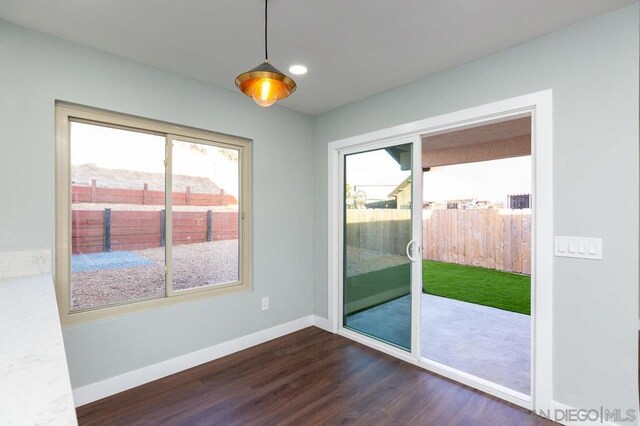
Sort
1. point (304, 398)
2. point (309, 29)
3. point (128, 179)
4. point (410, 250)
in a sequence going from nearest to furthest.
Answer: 1. point (309, 29)
2. point (304, 398)
3. point (128, 179)
4. point (410, 250)

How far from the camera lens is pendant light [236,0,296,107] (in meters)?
1.52

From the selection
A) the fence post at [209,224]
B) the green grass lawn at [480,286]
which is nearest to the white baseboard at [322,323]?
the fence post at [209,224]

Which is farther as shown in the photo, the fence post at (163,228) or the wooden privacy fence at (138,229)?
the fence post at (163,228)

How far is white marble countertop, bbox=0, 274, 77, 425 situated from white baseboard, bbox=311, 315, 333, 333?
2701mm

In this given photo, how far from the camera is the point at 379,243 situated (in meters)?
3.29

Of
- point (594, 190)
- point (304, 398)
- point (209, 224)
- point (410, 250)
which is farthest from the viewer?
point (209, 224)

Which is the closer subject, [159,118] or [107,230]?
[107,230]

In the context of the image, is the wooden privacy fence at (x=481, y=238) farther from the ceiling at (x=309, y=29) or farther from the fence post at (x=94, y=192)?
the fence post at (x=94, y=192)

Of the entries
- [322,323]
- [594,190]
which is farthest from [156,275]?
[594,190]

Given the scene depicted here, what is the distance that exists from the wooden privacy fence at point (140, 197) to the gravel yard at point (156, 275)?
1.33 ft

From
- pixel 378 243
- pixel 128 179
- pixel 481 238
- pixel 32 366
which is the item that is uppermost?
pixel 128 179

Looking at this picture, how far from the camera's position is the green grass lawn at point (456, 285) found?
3.19 m

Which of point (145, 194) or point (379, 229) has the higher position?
point (145, 194)

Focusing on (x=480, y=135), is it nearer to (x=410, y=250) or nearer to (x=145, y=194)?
(x=410, y=250)
